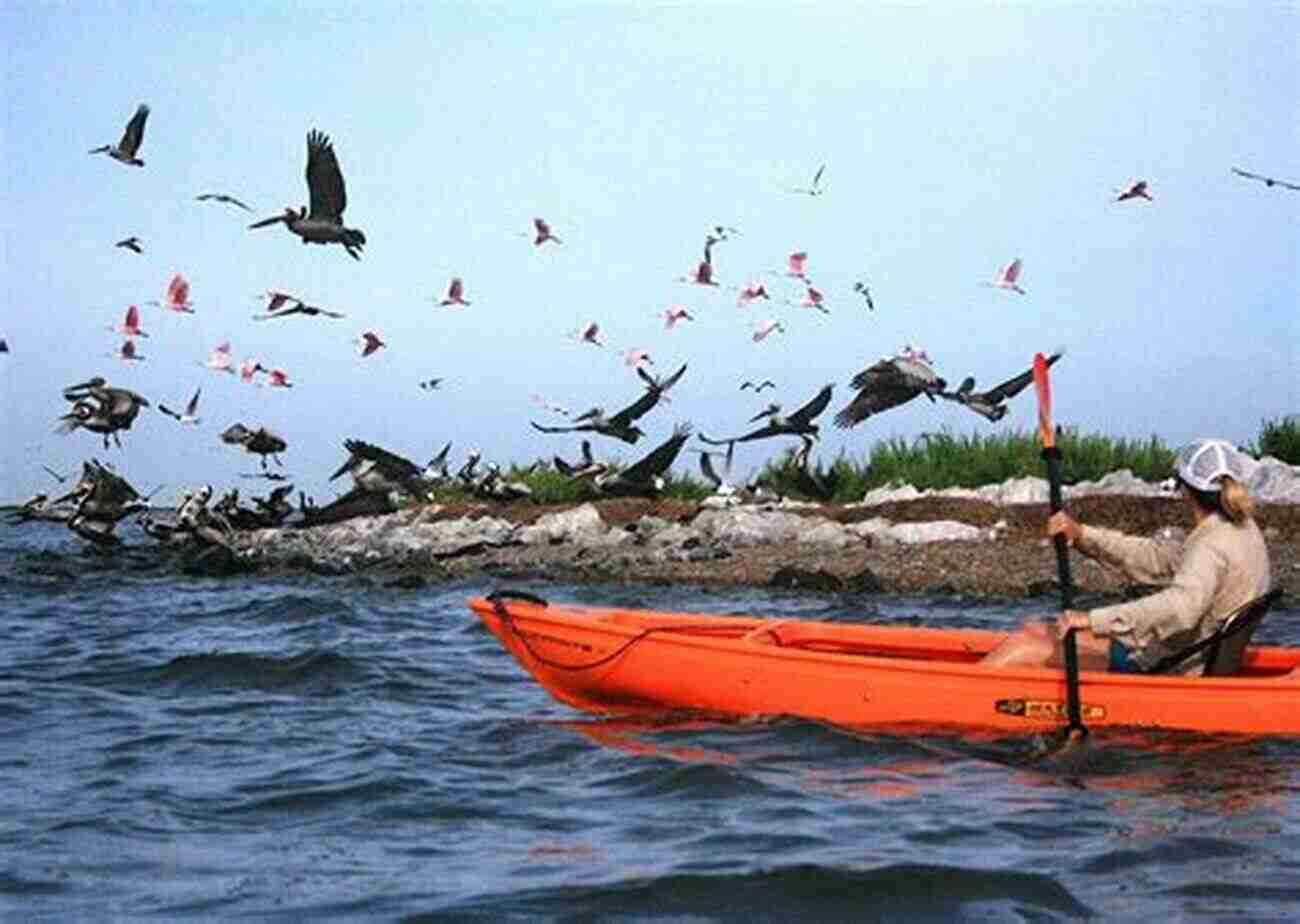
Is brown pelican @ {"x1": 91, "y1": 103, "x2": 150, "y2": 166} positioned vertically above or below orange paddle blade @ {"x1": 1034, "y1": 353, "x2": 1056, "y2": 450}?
above

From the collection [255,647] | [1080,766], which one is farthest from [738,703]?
[255,647]

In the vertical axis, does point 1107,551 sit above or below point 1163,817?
above

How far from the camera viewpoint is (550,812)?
838cm

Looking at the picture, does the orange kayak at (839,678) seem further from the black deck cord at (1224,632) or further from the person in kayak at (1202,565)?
the person in kayak at (1202,565)

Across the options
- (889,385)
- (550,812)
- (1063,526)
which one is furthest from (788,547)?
(550,812)

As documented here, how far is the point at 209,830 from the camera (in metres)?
8.00

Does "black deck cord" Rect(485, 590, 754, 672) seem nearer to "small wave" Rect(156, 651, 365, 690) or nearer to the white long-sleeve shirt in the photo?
"small wave" Rect(156, 651, 365, 690)

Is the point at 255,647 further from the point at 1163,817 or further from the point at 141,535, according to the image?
the point at 141,535

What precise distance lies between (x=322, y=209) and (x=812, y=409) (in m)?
8.65

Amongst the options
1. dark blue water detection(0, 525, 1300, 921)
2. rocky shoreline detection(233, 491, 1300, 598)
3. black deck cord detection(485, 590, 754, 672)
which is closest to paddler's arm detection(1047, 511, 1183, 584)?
dark blue water detection(0, 525, 1300, 921)

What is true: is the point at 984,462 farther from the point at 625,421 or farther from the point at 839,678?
the point at 839,678

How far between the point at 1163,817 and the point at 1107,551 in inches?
82.1

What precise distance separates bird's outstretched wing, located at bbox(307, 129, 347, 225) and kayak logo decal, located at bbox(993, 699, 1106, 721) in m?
7.59

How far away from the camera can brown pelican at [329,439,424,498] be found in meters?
24.6
